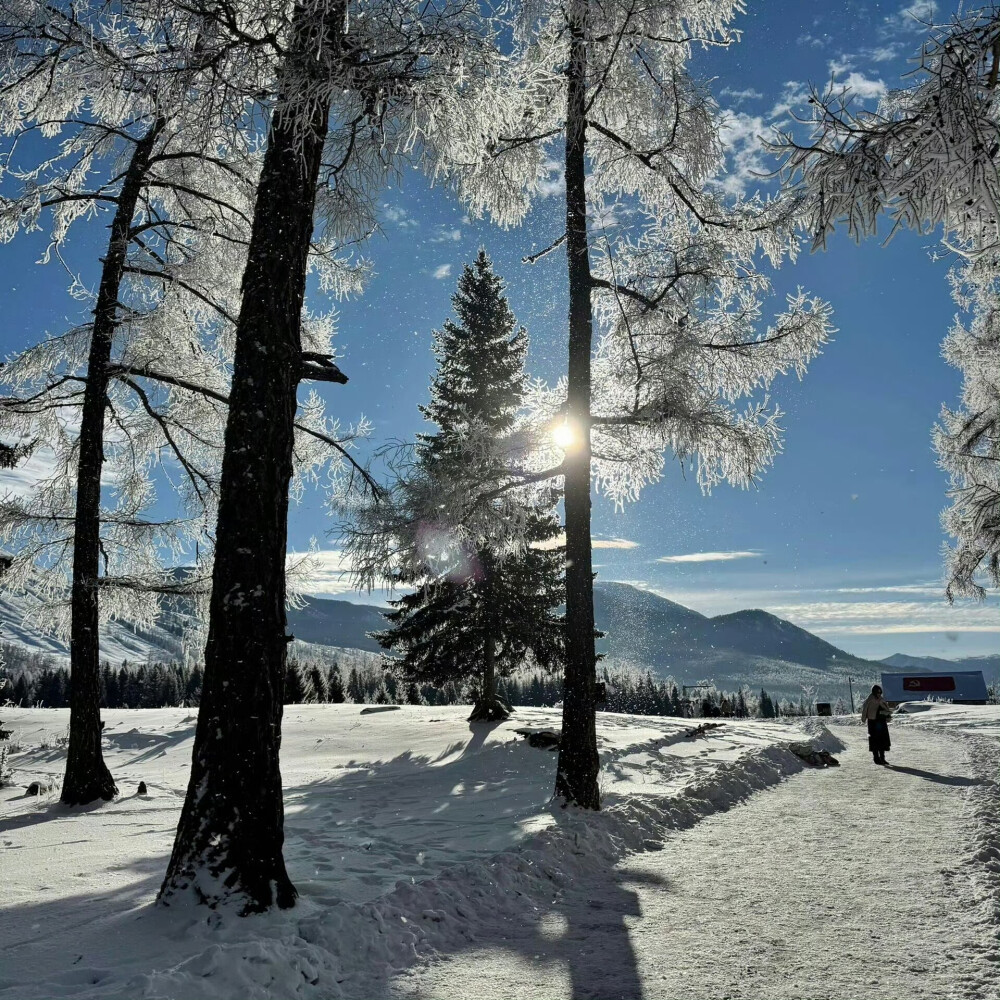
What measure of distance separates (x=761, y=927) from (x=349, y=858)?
3326mm

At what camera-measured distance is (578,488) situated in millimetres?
8930

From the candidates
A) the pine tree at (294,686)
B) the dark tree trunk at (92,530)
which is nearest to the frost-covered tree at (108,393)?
the dark tree trunk at (92,530)

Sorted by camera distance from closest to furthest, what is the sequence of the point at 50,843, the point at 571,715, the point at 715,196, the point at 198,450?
the point at 50,843 < the point at 571,715 < the point at 715,196 < the point at 198,450

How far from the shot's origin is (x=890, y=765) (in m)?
12.7

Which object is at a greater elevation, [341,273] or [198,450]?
[341,273]

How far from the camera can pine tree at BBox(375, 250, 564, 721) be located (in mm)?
18156

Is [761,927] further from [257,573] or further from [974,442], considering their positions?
[974,442]

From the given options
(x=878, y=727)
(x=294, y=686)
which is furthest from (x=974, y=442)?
(x=294, y=686)

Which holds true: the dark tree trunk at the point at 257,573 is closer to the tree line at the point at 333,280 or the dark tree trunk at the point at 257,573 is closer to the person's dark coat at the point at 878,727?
the tree line at the point at 333,280

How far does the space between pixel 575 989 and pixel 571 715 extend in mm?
4630

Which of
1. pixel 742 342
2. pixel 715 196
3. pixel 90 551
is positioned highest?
pixel 715 196

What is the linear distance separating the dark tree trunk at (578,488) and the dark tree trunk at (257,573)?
164 inches

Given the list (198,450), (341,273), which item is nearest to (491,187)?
(341,273)

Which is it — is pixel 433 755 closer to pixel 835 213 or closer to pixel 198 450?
pixel 198 450
